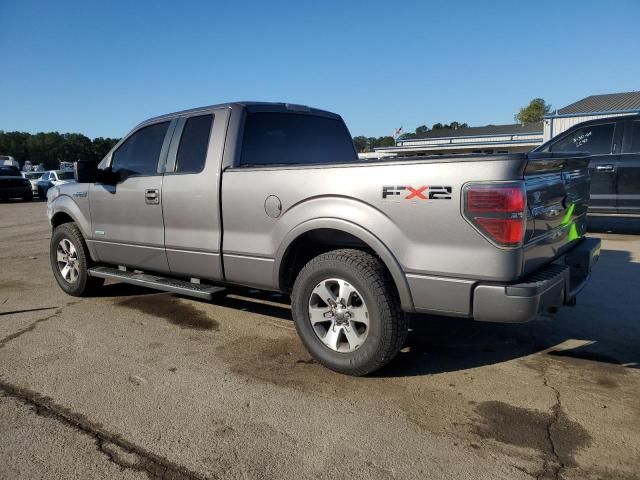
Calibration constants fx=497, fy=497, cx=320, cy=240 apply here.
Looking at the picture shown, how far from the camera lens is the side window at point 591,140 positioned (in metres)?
8.41

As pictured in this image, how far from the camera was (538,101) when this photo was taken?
88812 millimetres

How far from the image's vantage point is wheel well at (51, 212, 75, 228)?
5887 millimetres

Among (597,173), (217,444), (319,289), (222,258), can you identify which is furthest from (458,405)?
(597,173)

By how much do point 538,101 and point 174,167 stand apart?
317ft

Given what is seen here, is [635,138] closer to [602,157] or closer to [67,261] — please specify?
[602,157]

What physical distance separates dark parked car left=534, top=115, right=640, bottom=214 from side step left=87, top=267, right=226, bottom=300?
6230 millimetres

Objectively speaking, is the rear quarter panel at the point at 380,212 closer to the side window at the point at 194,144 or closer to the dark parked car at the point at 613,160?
the side window at the point at 194,144

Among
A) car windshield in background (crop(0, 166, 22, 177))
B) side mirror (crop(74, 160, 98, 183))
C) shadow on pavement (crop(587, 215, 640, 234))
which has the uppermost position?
side mirror (crop(74, 160, 98, 183))

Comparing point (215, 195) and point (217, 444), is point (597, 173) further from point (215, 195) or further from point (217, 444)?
point (217, 444)

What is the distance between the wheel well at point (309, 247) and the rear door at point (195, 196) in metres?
0.63

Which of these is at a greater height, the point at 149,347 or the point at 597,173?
the point at 597,173

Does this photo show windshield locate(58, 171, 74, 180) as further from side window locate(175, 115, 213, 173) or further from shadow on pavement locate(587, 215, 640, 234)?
shadow on pavement locate(587, 215, 640, 234)

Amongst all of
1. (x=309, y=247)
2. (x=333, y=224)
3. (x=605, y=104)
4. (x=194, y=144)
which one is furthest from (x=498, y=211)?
(x=605, y=104)

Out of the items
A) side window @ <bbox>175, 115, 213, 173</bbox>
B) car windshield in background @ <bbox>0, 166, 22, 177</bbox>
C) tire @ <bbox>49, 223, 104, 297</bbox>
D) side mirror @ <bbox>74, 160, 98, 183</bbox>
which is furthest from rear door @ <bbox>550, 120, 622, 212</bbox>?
car windshield in background @ <bbox>0, 166, 22, 177</bbox>
